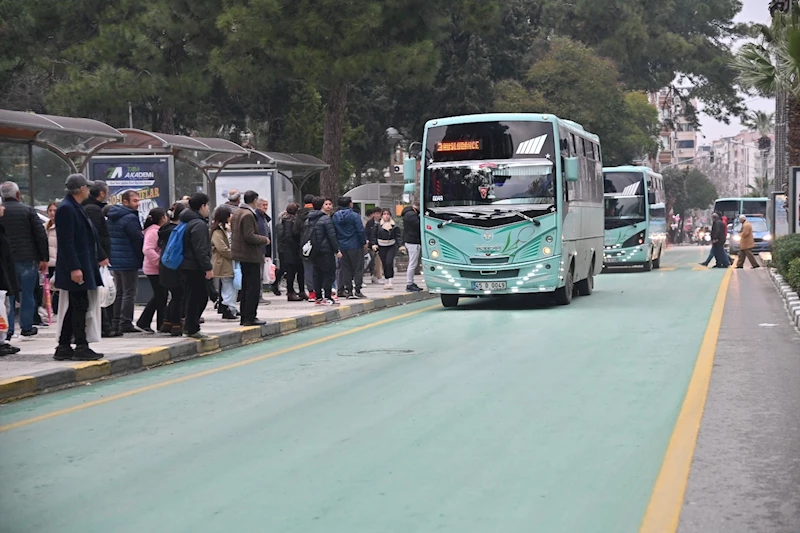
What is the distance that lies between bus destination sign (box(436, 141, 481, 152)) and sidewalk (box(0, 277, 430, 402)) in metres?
3.04

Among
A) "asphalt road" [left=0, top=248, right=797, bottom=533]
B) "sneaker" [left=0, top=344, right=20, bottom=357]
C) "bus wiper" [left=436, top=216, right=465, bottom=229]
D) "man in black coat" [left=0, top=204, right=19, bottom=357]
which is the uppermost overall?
"bus wiper" [left=436, top=216, right=465, bottom=229]

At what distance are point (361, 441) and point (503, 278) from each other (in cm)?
1226

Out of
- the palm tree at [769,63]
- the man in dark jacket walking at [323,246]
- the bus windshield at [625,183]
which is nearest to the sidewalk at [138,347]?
the man in dark jacket walking at [323,246]

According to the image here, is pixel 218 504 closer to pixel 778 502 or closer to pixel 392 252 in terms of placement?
pixel 778 502

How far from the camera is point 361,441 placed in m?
8.02

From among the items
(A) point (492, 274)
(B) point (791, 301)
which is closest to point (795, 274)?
(B) point (791, 301)

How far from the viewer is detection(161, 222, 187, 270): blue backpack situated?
14203 mm

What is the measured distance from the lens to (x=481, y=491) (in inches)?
256

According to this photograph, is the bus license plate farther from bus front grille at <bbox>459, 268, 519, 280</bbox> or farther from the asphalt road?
the asphalt road

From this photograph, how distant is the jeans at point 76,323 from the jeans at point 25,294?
1.97 meters

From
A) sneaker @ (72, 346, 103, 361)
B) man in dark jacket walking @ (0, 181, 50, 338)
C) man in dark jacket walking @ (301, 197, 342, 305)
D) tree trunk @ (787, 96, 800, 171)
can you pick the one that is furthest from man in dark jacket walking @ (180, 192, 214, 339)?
tree trunk @ (787, 96, 800, 171)

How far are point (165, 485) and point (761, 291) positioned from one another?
20466 mm

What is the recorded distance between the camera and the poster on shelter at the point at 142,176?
69.0 feet

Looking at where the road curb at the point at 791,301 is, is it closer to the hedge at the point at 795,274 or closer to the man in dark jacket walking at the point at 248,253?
the hedge at the point at 795,274
